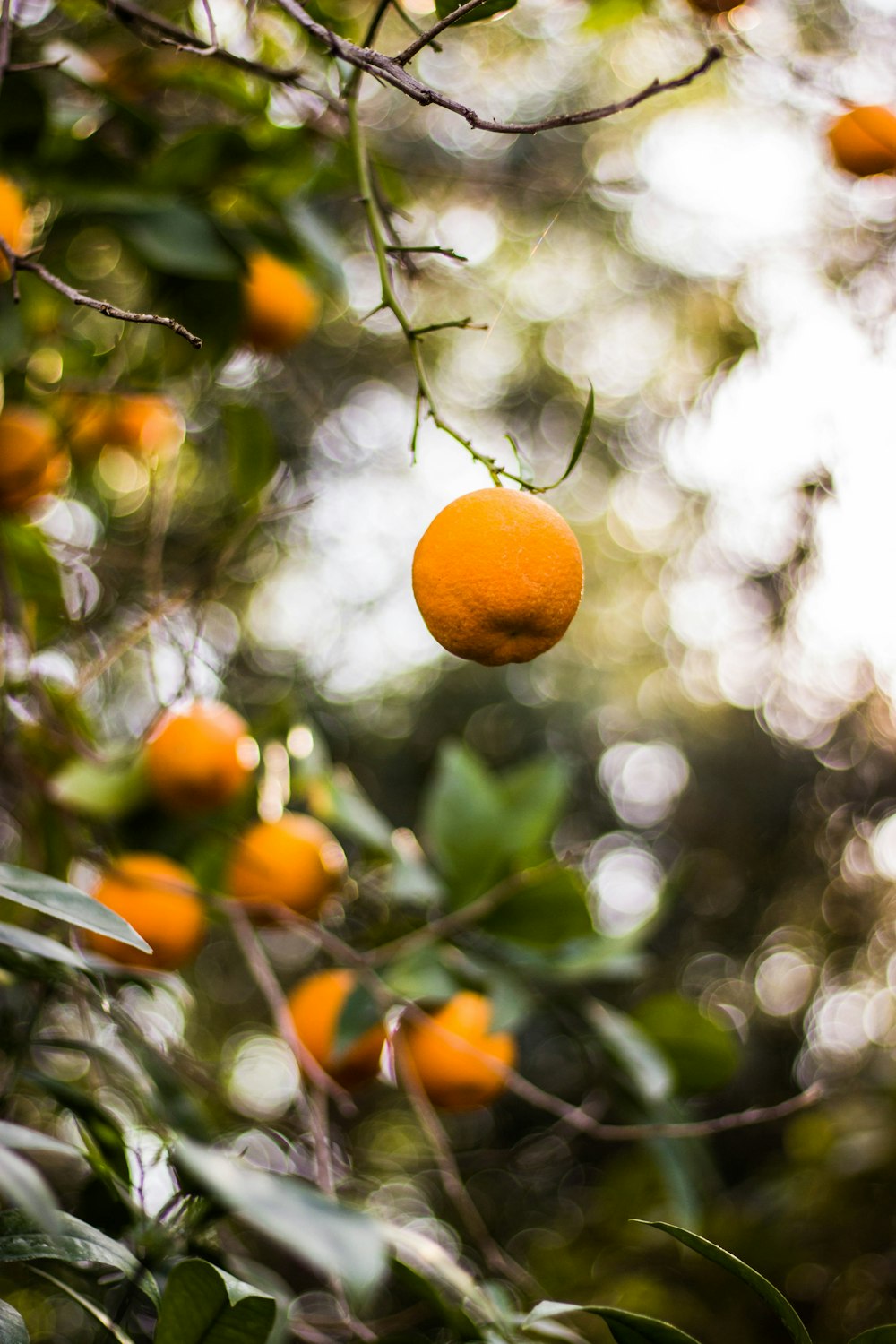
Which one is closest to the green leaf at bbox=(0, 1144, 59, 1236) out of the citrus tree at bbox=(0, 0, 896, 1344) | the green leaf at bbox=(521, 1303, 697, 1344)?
the citrus tree at bbox=(0, 0, 896, 1344)

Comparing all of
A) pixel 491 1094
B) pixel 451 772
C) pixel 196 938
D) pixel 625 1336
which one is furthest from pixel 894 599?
pixel 625 1336

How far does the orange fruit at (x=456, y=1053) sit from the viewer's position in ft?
3.37

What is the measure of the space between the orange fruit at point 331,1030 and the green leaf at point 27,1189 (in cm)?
58

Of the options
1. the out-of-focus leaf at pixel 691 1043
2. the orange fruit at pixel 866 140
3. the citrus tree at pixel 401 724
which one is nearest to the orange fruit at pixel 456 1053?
the citrus tree at pixel 401 724

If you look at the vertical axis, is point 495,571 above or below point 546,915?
above

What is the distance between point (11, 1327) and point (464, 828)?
75 cm

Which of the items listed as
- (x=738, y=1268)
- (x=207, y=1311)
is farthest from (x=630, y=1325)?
(x=207, y=1311)

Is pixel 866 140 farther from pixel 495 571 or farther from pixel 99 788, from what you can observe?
pixel 99 788

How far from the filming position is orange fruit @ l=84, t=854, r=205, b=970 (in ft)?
3.36

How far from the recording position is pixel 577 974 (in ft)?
3.92

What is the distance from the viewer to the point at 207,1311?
1.86 ft

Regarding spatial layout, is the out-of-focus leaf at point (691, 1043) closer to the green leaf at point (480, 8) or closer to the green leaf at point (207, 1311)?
the green leaf at point (207, 1311)

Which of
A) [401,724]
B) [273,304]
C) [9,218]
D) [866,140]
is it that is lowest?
[401,724]

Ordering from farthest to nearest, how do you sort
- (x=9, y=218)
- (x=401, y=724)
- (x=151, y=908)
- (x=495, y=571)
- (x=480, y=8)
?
(x=401, y=724) → (x=151, y=908) → (x=9, y=218) → (x=480, y=8) → (x=495, y=571)
